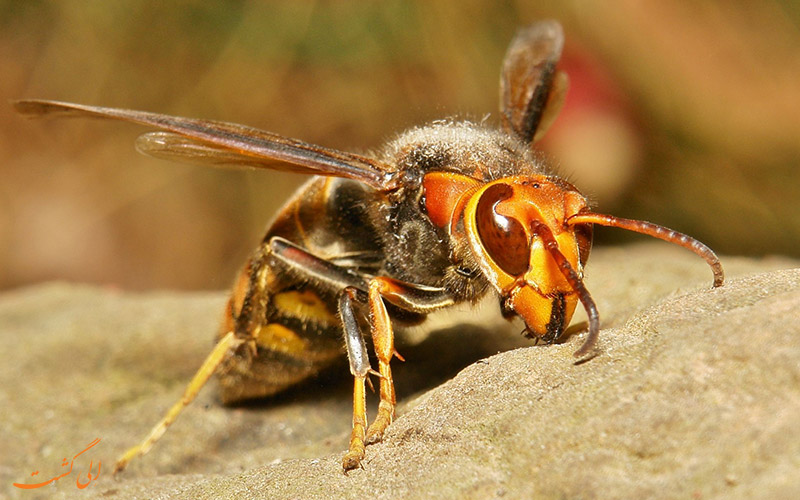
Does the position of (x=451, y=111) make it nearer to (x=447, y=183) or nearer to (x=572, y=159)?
(x=447, y=183)

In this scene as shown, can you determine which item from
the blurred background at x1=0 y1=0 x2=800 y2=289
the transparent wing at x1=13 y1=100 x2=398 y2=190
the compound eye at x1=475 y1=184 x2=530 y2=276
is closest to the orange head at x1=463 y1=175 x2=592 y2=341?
the compound eye at x1=475 y1=184 x2=530 y2=276

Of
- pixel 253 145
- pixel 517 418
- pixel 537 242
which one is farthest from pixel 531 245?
pixel 253 145

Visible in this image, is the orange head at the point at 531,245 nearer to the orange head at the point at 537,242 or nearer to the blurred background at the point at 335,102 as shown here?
the orange head at the point at 537,242

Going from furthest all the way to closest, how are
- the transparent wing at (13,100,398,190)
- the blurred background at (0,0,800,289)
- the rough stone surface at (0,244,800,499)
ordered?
the blurred background at (0,0,800,289), the transparent wing at (13,100,398,190), the rough stone surface at (0,244,800,499)

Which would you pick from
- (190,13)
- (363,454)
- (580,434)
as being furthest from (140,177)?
(580,434)

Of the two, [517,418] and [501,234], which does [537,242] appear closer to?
[501,234]

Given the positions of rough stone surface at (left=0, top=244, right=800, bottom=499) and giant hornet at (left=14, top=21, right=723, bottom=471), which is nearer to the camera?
rough stone surface at (left=0, top=244, right=800, bottom=499)

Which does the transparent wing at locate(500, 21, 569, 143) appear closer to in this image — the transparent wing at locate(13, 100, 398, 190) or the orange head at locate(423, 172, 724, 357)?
the transparent wing at locate(13, 100, 398, 190)
